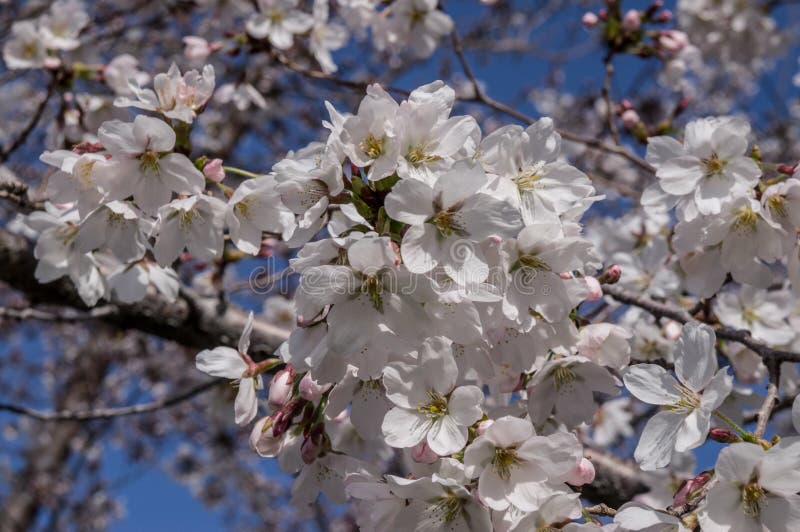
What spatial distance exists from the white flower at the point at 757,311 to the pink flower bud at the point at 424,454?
4.82ft

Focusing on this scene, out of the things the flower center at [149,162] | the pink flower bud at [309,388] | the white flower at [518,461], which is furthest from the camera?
the flower center at [149,162]

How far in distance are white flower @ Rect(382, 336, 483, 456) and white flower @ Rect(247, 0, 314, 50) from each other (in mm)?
2195

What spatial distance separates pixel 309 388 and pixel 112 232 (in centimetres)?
69

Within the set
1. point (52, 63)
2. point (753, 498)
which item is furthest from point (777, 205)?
point (52, 63)

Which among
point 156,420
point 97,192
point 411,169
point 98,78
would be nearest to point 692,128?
point 411,169

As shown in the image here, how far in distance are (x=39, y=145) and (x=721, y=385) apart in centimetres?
698

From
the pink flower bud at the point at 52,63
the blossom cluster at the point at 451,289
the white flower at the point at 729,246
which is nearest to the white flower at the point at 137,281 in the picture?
the blossom cluster at the point at 451,289

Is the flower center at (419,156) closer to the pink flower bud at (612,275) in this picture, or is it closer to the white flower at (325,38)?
the pink flower bud at (612,275)

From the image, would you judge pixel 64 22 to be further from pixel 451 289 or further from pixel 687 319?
pixel 687 319

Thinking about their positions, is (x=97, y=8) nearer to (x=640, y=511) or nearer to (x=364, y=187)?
(x=364, y=187)

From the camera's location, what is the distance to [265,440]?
1584 mm

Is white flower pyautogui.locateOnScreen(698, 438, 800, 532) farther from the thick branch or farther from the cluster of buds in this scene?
the cluster of buds

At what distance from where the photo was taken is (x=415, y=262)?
123 centimetres

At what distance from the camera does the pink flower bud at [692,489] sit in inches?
50.8
